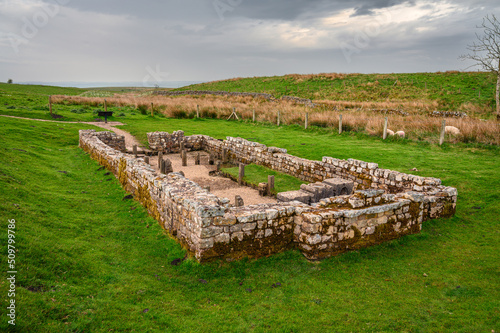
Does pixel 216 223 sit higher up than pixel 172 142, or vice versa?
pixel 172 142

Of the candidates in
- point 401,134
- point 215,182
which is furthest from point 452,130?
point 215,182

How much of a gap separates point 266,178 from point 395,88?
140 feet

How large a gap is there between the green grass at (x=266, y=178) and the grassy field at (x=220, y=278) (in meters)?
6.04

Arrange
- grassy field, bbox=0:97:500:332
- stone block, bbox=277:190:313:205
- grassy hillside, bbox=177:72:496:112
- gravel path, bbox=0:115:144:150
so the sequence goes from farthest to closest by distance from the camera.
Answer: grassy hillside, bbox=177:72:496:112 → gravel path, bbox=0:115:144:150 → stone block, bbox=277:190:313:205 → grassy field, bbox=0:97:500:332

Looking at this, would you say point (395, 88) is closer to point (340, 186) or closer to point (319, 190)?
point (340, 186)

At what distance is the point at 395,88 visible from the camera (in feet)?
163

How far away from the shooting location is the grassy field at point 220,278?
5133 mm

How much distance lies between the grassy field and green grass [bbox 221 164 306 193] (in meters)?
6.04

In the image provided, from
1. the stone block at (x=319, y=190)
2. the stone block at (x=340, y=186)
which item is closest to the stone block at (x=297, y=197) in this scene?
the stone block at (x=319, y=190)

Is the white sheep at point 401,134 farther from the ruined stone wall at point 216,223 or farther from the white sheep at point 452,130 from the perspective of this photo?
the ruined stone wall at point 216,223

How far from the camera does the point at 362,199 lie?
8250mm

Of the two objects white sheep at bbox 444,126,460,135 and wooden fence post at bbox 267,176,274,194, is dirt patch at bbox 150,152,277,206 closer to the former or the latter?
wooden fence post at bbox 267,176,274,194

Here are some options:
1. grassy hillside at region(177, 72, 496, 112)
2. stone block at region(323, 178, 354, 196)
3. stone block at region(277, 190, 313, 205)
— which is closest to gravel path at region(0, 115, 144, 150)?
stone block at region(277, 190, 313, 205)

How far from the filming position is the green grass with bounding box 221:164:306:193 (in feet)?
46.9
